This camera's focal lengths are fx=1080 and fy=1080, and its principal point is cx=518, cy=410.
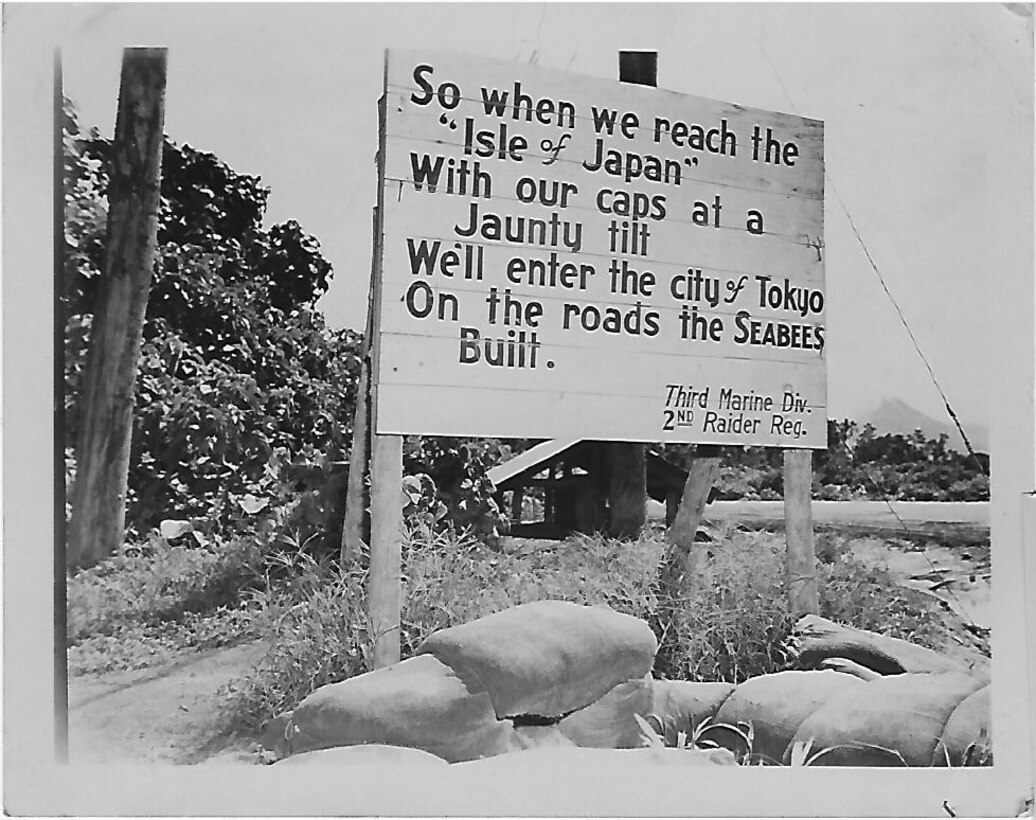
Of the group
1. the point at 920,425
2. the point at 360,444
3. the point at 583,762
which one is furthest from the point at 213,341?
the point at 920,425

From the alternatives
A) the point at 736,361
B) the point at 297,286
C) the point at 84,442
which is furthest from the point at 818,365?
the point at 84,442

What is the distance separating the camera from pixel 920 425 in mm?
2352

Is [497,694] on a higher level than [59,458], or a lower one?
lower

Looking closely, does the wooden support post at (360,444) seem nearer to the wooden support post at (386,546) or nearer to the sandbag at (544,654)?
the wooden support post at (386,546)

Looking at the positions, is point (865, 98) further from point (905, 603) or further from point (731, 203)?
point (905, 603)

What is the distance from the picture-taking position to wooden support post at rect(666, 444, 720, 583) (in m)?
2.29

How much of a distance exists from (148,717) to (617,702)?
3.02 feet

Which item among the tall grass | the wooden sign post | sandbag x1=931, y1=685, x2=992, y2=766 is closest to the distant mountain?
the wooden sign post

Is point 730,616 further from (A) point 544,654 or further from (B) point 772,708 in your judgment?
(A) point 544,654

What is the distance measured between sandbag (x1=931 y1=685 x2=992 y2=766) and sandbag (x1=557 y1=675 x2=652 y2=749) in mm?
641

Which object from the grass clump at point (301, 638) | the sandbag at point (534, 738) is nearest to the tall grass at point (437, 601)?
the grass clump at point (301, 638)

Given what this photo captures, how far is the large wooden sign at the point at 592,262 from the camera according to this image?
7.09 ft

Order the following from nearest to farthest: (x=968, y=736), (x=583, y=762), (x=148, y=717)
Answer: (x=148, y=717) → (x=583, y=762) → (x=968, y=736)

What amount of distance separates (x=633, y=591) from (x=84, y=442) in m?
1.14
